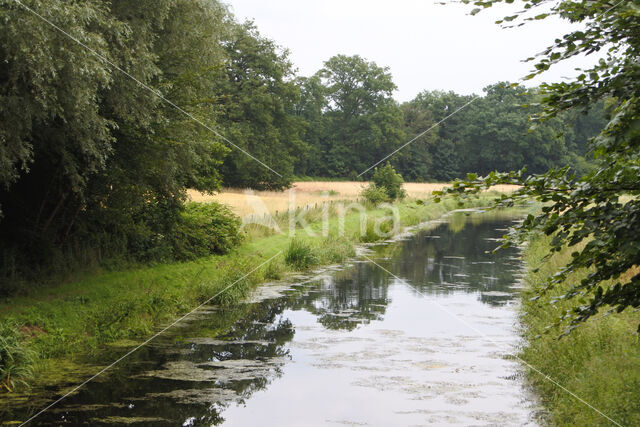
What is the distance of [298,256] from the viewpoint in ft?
59.7

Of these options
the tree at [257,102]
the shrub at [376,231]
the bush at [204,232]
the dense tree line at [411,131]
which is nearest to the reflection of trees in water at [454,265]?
the shrub at [376,231]

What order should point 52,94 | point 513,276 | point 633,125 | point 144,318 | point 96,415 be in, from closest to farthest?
point 633,125, point 96,415, point 52,94, point 144,318, point 513,276

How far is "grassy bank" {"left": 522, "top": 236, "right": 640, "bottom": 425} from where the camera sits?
19.1 ft

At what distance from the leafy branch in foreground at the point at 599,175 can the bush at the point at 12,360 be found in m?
6.55

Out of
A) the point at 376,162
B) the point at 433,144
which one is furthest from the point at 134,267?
the point at 433,144

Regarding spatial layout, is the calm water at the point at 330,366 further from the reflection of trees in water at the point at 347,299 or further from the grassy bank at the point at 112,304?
the grassy bank at the point at 112,304

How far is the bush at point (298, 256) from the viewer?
59.4 ft

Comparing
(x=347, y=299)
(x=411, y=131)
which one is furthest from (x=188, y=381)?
(x=411, y=131)

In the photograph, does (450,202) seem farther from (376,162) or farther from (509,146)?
(509,146)

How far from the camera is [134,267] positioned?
13383 mm

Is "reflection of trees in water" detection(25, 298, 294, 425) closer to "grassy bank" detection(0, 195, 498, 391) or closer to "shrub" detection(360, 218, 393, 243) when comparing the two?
"grassy bank" detection(0, 195, 498, 391)

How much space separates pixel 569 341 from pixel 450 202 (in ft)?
140

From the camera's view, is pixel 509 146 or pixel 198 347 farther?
pixel 509 146

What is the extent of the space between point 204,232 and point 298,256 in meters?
3.15
